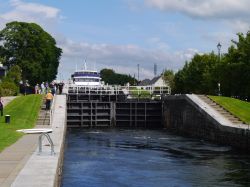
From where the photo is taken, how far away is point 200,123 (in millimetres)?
35656

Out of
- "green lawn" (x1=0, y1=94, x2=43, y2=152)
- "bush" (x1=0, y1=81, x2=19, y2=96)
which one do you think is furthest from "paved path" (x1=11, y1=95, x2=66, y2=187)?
"bush" (x1=0, y1=81, x2=19, y2=96)

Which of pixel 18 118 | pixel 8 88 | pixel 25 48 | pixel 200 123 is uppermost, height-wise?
pixel 25 48

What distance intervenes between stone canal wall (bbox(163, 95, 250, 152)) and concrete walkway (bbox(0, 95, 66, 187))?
9720 mm

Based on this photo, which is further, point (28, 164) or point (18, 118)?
point (18, 118)

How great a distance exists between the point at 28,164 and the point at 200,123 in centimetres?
2231

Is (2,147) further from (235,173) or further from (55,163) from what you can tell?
(235,173)

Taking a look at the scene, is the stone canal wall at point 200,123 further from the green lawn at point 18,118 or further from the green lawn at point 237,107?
the green lawn at point 18,118

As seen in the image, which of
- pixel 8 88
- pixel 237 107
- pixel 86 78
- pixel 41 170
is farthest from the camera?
pixel 86 78

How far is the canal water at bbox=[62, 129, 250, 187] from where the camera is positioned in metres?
17.5

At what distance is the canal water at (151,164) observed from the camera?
690 inches

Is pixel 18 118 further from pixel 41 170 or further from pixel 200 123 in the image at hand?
pixel 41 170

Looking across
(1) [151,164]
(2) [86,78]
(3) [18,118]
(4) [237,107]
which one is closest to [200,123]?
(4) [237,107]

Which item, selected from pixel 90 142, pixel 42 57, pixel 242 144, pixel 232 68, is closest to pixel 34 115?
pixel 90 142

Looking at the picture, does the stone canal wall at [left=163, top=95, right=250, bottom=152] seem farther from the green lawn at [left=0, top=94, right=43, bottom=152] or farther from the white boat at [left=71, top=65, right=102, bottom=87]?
the white boat at [left=71, top=65, right=102, bottom=87]
